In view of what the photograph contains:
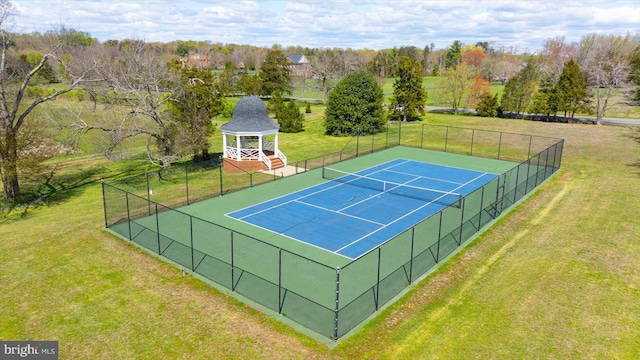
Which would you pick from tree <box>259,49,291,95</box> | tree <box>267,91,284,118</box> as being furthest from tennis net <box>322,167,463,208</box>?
tree <box>259,49,291,95</box>

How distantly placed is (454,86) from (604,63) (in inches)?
826

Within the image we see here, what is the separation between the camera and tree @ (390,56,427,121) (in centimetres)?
5688

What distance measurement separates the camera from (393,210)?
24.3 meters

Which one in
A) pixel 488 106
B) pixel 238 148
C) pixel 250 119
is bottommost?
pixel 238 148

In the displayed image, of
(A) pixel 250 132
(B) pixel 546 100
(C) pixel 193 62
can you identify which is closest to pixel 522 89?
(B) pixel 546 100

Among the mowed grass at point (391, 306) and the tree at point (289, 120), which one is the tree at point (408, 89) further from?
the mowed grass at point (391, 306)

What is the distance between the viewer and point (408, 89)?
57.6 metres

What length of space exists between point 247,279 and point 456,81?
5891 centimetres

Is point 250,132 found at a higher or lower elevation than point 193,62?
lower

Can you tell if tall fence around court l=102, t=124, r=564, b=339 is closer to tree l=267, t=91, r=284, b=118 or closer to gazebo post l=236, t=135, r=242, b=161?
gazebo post l=236, t=135, r=242, b=161

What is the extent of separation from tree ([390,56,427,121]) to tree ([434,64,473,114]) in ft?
37.7

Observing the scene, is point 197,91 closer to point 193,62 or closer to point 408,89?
point 408,89

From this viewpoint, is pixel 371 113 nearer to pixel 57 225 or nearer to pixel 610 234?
pixel 610 234

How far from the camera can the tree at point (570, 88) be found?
55.9 m
